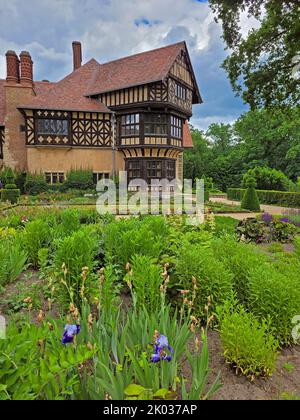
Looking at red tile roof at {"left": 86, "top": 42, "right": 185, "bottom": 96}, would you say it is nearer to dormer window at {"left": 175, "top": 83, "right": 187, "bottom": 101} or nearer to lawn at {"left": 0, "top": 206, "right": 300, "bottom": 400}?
dormer window at {"left": 175, "top": 83, "right": 187, "bottom": 101}

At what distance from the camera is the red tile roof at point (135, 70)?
20641 millimetres

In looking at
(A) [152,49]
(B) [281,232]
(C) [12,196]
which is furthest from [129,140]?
(B) [281,232]

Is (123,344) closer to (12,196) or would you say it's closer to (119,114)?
(12,196)

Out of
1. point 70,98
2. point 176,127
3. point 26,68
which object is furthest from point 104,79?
point 176,127

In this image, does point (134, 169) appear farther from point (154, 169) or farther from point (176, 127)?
point (176, 127)

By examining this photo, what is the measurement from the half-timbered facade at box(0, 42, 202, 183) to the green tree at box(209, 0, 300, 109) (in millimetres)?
6623

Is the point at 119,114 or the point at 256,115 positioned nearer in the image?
the point at 119,114

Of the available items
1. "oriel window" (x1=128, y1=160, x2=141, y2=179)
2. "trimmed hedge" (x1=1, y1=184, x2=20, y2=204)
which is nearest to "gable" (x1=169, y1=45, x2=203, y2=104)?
"oriel window" (x1=128, y1=160, x2=141, y2=179)

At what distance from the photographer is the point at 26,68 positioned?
73.3ft

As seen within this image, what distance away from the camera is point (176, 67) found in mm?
21359

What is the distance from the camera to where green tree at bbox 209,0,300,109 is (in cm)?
1313

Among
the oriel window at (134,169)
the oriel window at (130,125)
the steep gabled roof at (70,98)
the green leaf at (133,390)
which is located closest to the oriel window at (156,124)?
the oriel window at (130,125)

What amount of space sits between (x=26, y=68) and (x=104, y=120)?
687 centimetres
